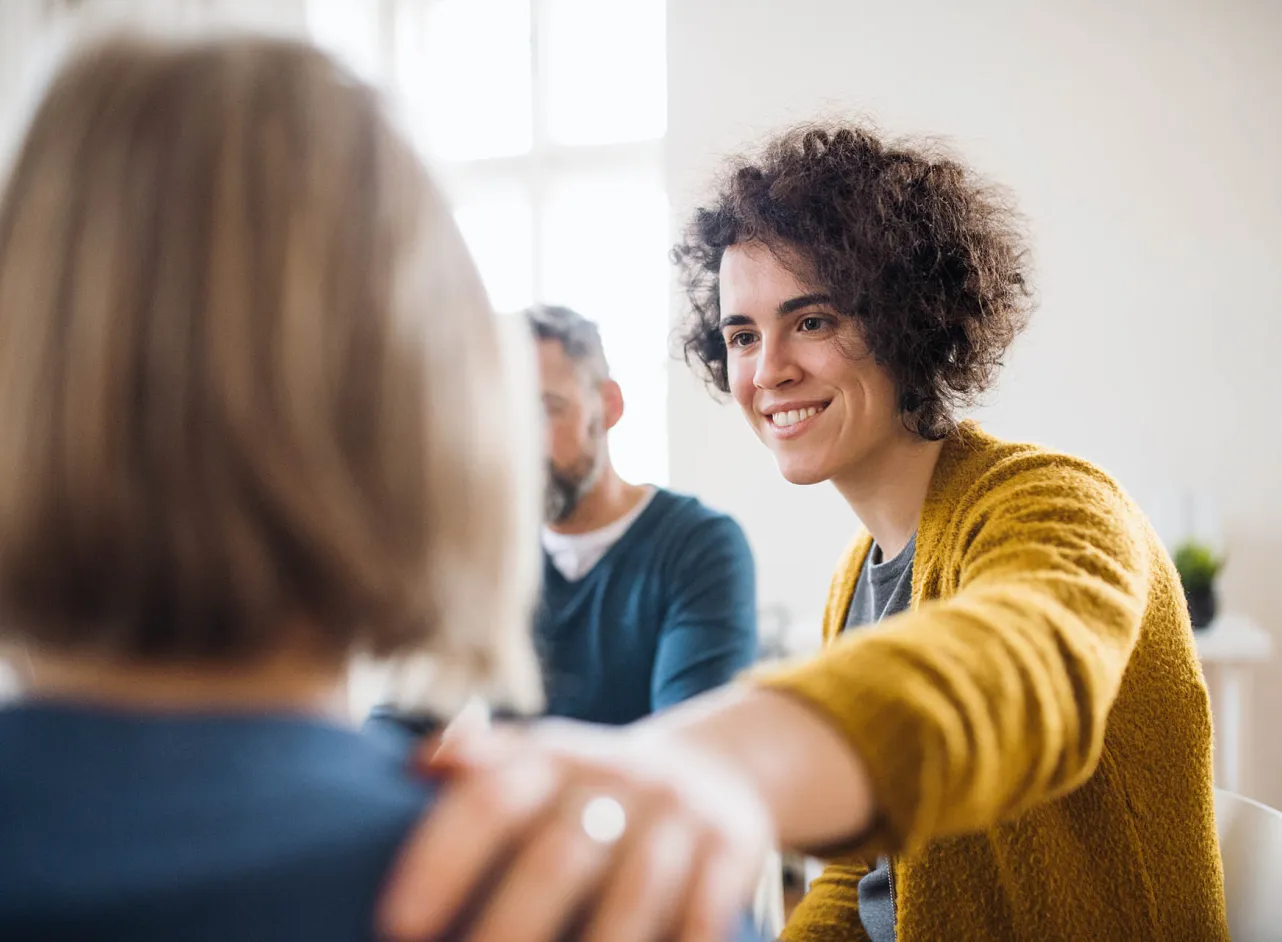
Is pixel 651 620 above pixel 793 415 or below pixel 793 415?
below

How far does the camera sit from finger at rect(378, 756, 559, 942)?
346 mm

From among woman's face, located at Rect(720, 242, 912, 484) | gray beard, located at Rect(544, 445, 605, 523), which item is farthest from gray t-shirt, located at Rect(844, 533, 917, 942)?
gray beard, located at Rect(544, 445, 605, 523)

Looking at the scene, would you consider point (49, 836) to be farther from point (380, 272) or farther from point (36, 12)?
point (36, 12)

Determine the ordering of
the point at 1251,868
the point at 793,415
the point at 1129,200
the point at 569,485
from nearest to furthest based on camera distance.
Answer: the point at 1251,868 → the point at 793,415 → the point at 569,485 → the point at 1129,200

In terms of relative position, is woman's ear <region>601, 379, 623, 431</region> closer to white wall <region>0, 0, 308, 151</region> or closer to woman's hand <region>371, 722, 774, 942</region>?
white wall <region>0, 0, 308, 151</region>

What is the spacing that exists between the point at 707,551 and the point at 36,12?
3.62 metres

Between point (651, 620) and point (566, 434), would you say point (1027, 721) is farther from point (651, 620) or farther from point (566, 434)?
point (566, 434)

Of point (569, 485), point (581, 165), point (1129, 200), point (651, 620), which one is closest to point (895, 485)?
point (651, 620)

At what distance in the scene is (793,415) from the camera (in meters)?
1.34

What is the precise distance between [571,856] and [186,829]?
0.47 feet

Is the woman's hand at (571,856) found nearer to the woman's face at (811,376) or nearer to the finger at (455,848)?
the finger at (455,848)

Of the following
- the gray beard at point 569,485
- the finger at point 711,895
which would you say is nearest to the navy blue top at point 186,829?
the finger at point 711,895

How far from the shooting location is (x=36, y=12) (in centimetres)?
359

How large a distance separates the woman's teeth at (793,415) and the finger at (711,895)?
3.26ft
